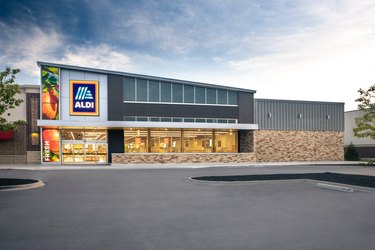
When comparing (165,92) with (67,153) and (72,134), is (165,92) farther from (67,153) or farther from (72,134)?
(67,153)

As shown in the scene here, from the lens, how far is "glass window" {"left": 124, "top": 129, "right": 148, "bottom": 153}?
3078cm

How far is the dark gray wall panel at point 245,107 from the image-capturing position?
3375 cm

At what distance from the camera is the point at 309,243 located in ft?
20.7

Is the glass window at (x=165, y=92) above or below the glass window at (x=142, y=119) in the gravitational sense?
above

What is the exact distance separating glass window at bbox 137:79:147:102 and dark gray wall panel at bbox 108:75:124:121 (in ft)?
5.77

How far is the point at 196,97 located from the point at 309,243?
26955 millimetres

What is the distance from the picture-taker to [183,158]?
30.4 metres

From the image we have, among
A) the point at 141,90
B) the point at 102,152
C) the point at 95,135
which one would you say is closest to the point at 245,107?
the point at 141,90

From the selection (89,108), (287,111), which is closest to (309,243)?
(89,108)

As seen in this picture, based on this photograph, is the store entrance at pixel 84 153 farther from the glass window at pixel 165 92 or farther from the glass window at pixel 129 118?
the glass window at pixel 165 92

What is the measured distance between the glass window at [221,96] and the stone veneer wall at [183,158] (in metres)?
6.05

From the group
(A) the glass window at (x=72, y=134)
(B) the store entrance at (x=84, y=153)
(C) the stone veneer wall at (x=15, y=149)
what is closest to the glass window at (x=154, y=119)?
(B) the store entrance at (x=84, y=153)

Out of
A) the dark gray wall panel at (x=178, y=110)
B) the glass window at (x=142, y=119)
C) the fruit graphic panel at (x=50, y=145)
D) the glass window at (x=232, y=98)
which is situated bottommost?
the fruit graphic panel at (x=50, y=145)

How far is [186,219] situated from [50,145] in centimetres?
2474
